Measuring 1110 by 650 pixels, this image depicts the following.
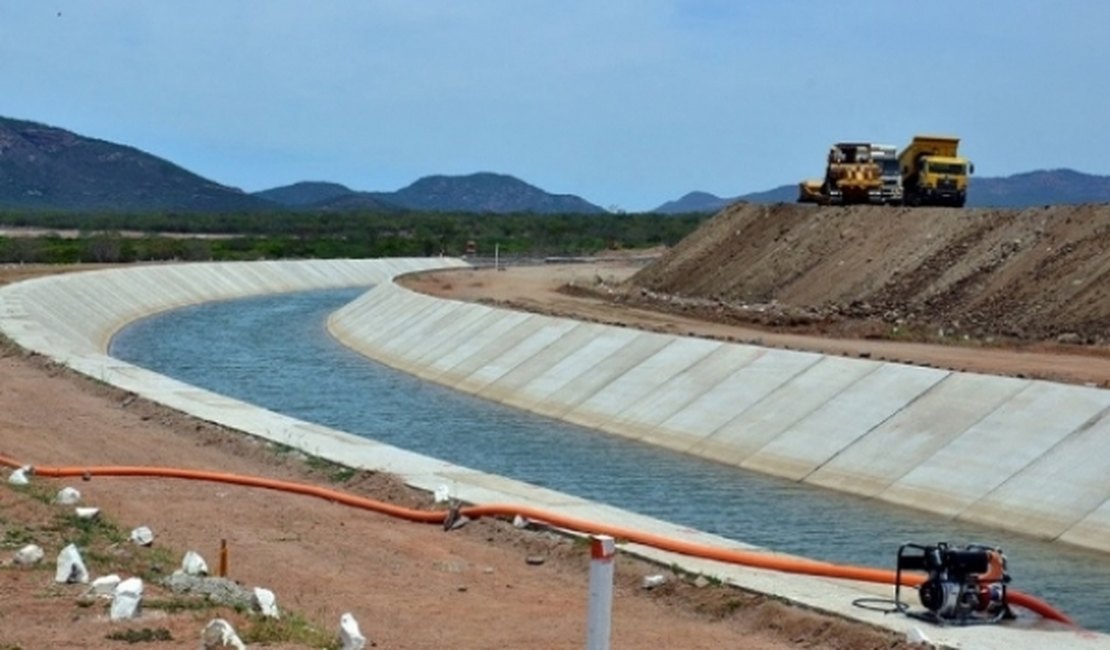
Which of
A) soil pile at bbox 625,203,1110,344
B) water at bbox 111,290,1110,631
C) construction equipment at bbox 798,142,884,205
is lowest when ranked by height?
water at bbox 111,290,1110,631

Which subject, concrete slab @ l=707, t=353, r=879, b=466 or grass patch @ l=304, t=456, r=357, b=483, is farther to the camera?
concrete slab @ l=707, t=353, r=879, b=466

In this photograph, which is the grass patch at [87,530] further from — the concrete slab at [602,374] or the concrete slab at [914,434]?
the concrete slab at [602,374]

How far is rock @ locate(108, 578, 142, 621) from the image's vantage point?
11.0m

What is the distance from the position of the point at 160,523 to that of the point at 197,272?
6401 centimetres

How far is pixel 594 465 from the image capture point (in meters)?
26.0

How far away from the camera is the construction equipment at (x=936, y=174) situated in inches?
2249

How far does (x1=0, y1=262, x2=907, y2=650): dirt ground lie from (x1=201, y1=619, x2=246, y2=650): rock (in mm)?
372

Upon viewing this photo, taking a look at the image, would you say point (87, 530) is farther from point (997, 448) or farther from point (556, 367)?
point (556, 367)

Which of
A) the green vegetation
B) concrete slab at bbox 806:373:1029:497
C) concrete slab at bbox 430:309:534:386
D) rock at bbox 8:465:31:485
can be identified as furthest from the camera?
the green vegetation

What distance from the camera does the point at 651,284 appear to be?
193ft

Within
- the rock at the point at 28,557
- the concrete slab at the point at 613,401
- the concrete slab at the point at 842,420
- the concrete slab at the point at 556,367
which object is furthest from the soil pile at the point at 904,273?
the rock at the point at 28,557

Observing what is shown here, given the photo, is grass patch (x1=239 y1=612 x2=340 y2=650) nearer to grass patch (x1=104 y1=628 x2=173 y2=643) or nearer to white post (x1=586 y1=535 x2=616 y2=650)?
grass patch (x1=104 y1=628 x2=173 y2=643)

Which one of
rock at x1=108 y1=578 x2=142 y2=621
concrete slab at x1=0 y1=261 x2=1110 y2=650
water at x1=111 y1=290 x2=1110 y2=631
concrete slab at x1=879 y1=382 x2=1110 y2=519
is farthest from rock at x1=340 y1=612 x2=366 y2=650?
concrete slab at x1=879 y1=382 x2=1110 y2=519

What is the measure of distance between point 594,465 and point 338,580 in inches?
460
